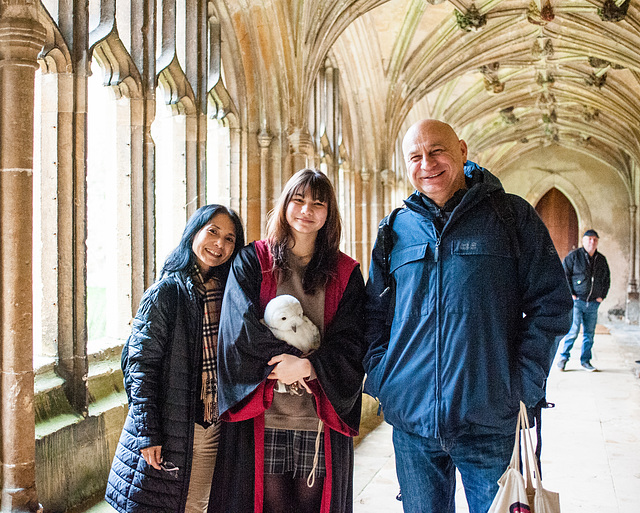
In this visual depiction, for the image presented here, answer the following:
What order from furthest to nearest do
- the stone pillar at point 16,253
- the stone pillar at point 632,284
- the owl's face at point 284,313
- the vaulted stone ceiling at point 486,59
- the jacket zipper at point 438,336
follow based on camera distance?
1. the stone pillar at point 632,284
2. the vaulted stone ceiling at point 486,59
3. the stone pillar at point 16,253
4. the owl's face at point 284,313
5. the jacket zipper at point 438,336

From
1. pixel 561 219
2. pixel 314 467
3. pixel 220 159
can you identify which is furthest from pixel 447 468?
pixel 561 219

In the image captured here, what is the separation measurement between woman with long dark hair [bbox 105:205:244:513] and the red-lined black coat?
0.41ft

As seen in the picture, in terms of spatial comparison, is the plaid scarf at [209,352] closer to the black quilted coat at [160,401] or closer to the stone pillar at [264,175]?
the black quilted coat at [160,401]

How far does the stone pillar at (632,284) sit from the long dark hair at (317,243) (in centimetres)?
1445

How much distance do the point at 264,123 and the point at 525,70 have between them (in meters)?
7.26

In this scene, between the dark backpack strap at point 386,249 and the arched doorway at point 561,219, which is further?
the arched doorway at point 561,219

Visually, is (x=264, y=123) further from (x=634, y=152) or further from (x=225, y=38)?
(x=634, y=152)

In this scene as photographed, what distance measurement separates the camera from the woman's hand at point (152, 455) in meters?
1.87

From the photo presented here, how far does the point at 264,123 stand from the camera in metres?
5.86


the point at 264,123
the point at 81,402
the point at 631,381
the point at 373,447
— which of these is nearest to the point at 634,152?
the point at 631,381

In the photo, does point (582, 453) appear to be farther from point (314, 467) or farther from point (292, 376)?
point (292, 376)

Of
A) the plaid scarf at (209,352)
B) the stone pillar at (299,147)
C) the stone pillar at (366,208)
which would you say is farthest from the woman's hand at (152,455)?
the stone pillar at (366,208)

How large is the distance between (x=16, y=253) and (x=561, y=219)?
53.2 ft

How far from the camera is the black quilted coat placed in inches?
73.9
